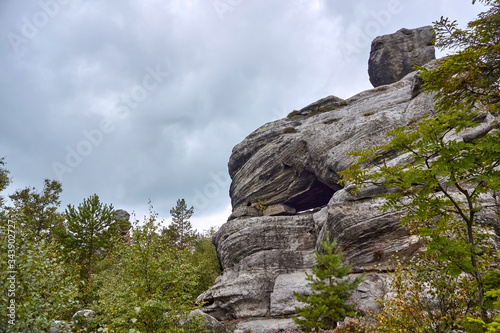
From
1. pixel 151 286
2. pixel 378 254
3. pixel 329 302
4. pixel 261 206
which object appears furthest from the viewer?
pixel 261 206

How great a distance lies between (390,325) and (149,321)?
7.23 meters

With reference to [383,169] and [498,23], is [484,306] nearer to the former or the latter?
[383,169]

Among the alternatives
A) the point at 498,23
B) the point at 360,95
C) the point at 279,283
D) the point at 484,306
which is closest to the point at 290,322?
the point at 279,283

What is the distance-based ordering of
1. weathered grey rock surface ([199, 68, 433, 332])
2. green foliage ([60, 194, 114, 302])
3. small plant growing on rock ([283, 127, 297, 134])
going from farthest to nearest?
small plant growing on rock ([283, 127, 297, 134])
green foliage ([60, 194, 114, 302])
weathered grey rock surface ([199, 68, 433, 332])

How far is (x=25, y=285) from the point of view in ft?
21.3

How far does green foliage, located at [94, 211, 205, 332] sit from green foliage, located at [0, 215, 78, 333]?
3.09 meters

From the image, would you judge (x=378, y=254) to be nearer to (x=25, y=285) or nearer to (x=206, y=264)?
(x=25, y=285)

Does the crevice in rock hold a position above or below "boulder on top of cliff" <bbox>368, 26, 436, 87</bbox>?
below


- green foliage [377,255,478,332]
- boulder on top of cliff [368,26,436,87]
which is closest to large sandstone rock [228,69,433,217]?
boulder on top of cliff [368,26,436,87]

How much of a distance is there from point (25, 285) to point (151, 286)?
5.04 metres

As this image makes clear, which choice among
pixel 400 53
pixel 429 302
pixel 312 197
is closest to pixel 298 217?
pixel 312 197

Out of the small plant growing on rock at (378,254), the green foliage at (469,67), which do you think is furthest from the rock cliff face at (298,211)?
the green foliage at (469,67)

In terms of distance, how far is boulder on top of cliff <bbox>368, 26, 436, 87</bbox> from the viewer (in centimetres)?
5409

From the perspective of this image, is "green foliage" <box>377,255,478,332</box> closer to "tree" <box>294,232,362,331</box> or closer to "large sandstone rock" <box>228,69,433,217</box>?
"tree" <box>294,232,362,331</box>
